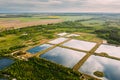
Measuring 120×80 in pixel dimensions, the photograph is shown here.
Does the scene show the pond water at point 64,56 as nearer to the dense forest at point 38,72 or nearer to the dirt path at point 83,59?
the dirt path at point 83,59

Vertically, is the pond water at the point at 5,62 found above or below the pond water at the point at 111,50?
above

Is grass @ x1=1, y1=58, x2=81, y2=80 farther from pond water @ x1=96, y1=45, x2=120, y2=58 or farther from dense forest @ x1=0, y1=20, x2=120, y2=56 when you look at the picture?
pond water @ x1=96, y1=45, x2=120, y2=58

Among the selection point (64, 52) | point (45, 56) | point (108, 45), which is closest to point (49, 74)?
point (45, 56)

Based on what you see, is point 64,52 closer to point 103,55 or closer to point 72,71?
point 103,55

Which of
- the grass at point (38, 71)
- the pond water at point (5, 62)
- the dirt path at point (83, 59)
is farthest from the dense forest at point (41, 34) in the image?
the dirt path at point (83, 59)

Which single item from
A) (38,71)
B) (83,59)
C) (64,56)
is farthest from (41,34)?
(38,71)
